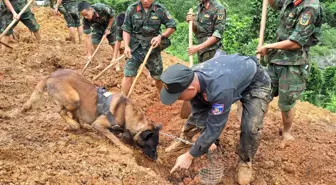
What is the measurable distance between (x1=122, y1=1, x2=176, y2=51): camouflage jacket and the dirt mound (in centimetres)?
138

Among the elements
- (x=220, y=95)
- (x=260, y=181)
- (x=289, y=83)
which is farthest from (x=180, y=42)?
(x=220, y=95)

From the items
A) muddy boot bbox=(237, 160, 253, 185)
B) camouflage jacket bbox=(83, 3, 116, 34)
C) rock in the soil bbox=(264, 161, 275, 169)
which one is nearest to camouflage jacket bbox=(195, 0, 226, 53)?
rock in the soil bbox=(264, 161, 275, 169)

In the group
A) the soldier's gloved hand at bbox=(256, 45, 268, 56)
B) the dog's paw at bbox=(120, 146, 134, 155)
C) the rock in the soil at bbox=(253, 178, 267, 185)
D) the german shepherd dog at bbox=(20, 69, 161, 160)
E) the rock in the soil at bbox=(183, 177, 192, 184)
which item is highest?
the soldier's gloved hand at bbox=(256, 45, 268, 56)

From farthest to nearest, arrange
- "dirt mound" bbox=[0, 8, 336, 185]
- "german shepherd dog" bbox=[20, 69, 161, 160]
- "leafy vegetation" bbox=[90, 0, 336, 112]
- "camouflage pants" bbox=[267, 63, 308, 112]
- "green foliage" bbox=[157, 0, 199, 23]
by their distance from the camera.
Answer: "green foliage" bbox=[157, 0, 199, 23] < "leafy vegetation" bbox=[90, 0, 336, 112] < "camouflage pants" bbox=[267, 63, 308, 112] < "german shepherd dog" bbox=[20, 69, 161, 160] < "dirt mound" bbox=[0, 8, 336, 185]

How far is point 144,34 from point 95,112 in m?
1.68

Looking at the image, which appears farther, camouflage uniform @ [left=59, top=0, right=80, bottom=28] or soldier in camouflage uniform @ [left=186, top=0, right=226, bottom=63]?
camouflage uniform @ [left=59, top=0, right=80, bottom=28]

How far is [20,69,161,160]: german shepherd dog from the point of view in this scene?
477 centimetres

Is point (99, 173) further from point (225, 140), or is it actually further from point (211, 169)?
point (225, 140)

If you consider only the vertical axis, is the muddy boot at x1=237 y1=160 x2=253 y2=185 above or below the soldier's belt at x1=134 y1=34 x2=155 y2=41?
below

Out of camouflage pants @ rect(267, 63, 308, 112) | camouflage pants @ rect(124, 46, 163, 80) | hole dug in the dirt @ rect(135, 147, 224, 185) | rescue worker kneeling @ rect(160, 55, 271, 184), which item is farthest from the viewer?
camouflage pants @ rect(124, 46, 163, 80)

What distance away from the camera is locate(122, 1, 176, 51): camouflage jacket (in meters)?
6.00

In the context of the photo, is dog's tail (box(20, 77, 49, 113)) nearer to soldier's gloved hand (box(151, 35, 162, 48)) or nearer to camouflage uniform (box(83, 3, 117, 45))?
soldier's gloved hand (box(151, 35, 162, 48))

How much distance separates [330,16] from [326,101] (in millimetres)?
9383

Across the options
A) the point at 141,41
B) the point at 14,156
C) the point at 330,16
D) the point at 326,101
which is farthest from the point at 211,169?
the point at 330,16
